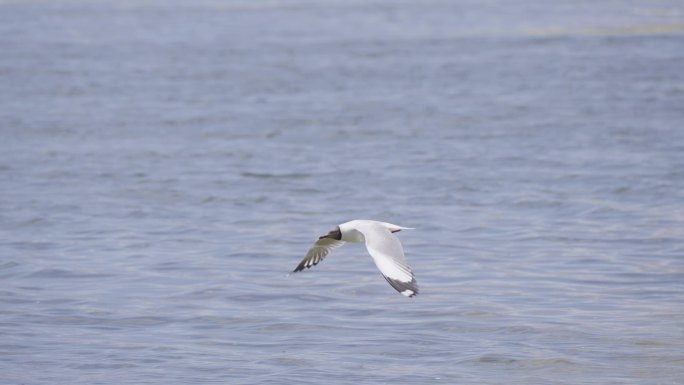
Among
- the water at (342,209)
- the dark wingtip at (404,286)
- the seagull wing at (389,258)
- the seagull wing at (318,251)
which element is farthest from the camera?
the seagull wing at (318,251)

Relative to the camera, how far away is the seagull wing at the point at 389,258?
23.9 ft

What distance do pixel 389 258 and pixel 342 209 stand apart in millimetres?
5407

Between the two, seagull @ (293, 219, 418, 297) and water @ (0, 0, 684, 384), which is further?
water @ (0, 0, 684, 384)

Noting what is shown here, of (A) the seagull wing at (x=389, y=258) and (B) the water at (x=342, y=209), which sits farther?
(B) the water at (x=342, y=209)

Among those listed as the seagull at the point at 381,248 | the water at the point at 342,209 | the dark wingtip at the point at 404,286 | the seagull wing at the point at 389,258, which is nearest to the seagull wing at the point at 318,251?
the seagull at the point at 381,248

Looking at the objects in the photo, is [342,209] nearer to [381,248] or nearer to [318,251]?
[318,251]

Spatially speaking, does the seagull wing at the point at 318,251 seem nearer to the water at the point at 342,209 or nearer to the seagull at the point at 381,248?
the seagull at the point at 381,248

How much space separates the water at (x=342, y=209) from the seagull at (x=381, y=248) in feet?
2.05

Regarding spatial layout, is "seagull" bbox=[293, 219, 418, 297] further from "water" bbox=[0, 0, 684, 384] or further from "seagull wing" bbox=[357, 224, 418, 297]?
"water" bbox=[0, 0, 684, 384]

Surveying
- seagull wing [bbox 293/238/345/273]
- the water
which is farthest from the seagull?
the water

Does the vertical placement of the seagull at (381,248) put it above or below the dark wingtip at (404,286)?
above

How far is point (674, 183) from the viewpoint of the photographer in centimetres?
1376

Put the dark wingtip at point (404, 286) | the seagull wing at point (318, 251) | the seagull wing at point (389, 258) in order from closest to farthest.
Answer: the dark wingtip at point (404, 286) < the seagull wing at point (389, 258) < the seagull wing at point (318, 251)

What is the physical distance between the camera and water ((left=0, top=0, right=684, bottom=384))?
27.3 ft
